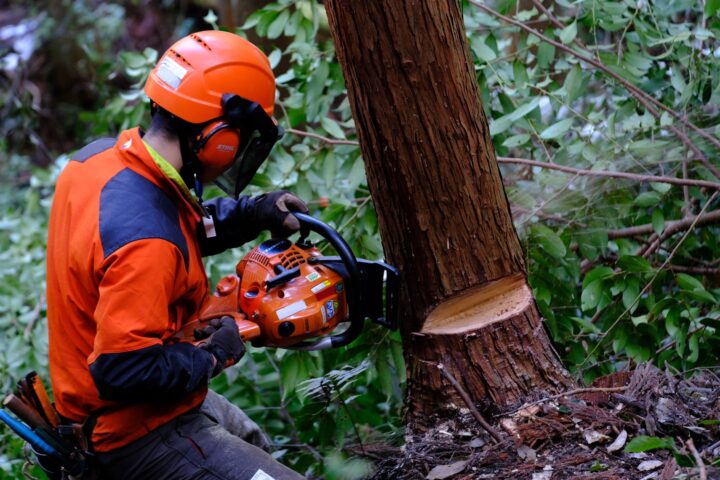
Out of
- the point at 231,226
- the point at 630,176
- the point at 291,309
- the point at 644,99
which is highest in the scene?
the point at 231,226

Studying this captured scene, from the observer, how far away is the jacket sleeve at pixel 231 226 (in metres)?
3.09

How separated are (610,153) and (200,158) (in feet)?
6.51

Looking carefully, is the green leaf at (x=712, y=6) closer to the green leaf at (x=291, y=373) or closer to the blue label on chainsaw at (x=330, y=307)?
the blue label on chainsaw at (x=330, y=307)

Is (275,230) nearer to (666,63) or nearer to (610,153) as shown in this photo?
(610,153)

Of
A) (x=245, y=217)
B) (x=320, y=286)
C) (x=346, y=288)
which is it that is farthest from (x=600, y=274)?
(x=245, y=217)

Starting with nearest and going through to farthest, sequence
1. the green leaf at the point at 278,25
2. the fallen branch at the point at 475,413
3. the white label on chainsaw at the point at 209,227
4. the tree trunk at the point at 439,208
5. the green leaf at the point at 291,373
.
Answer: the tree trunk at the point at 439,208 < the fallen branch at the point at 475,413 < the white label on chainsaw at the point at 209,227 < the green leaf at the point at 291,373 < the green leaf at the point at 278,25

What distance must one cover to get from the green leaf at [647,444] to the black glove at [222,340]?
130 cm

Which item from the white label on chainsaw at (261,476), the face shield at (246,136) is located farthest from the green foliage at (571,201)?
the face shield at (246,136)

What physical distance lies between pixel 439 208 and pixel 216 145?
0.79 meters

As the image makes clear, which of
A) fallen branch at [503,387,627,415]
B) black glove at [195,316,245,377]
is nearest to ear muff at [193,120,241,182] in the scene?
black glove at [195,316,245,377]

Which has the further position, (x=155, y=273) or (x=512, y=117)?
(x=512, y=117)

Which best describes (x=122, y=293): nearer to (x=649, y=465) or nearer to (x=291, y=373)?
(x=291, y=373)

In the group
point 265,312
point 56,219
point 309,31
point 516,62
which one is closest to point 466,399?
point 265,312

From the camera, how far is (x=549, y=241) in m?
3.32
